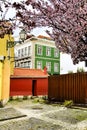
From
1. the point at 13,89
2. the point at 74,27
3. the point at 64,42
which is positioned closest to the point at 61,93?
the point at 13,89

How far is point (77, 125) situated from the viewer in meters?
12.9

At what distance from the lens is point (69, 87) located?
78.6ft

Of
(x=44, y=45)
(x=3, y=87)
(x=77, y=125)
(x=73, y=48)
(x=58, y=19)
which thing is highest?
(x=44, y=45)

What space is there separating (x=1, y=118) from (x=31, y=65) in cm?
4105

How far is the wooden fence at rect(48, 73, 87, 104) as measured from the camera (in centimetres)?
2247

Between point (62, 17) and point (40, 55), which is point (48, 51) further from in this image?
point (62, 17)

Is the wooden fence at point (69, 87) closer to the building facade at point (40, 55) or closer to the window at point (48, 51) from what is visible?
the building facade at point (40, 55)

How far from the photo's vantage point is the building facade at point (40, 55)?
54406mm

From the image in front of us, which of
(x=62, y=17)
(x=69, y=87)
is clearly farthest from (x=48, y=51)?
(x=62, y=17)

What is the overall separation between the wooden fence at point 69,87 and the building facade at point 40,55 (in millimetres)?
27539

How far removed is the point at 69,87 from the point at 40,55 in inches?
1247

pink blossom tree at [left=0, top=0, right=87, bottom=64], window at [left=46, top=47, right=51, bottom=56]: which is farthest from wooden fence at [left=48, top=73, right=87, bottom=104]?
window at [left=46, top=47, right=51, bottom=56]

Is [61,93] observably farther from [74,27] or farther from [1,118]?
[74,27]

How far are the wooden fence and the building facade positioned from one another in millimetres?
27539
